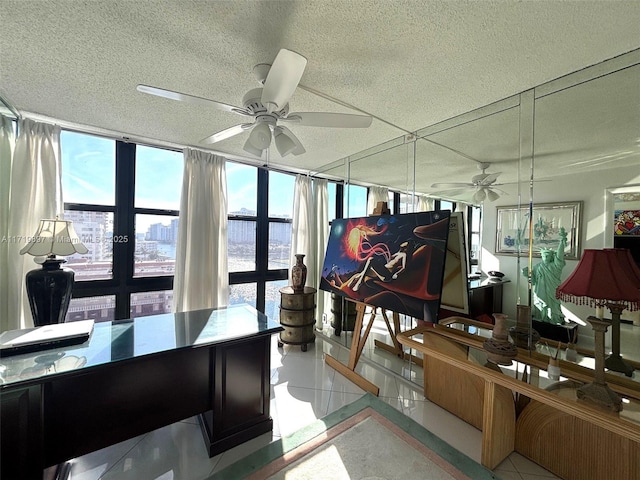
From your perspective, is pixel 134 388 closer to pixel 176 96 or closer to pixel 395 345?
pixel 176 96

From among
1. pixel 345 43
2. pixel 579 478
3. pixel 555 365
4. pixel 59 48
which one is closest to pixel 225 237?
pixel 59 48

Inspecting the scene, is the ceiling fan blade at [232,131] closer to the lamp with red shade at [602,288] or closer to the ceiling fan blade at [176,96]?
the ceiling fan blade at [176,96]

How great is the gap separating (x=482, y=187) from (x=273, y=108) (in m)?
1.99

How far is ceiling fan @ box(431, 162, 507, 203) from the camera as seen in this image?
7.11 feet

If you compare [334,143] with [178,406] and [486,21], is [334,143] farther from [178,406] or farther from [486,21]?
[178,406]

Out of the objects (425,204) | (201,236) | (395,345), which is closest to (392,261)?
(425,204)

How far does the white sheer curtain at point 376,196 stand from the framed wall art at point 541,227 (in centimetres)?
168

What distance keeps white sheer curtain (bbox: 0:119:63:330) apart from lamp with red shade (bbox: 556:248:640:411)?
422 centimetres

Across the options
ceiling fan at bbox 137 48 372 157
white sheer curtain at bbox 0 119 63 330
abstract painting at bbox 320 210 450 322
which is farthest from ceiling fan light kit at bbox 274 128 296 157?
white sheer curtain at bbox 0 119 63 330

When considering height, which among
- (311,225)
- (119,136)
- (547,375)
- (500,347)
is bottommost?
(547,375)

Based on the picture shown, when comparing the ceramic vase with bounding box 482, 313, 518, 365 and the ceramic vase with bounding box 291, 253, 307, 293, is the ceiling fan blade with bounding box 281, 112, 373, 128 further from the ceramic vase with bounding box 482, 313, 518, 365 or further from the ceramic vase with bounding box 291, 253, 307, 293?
the ceramic vase with bounding box 291, 253, 307, 293

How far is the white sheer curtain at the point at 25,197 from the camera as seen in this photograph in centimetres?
219

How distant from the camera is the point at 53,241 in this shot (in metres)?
1.93

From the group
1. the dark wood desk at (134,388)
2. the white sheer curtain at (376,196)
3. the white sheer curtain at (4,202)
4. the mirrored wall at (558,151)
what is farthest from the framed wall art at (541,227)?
the white sheer curtain at (4,202)
